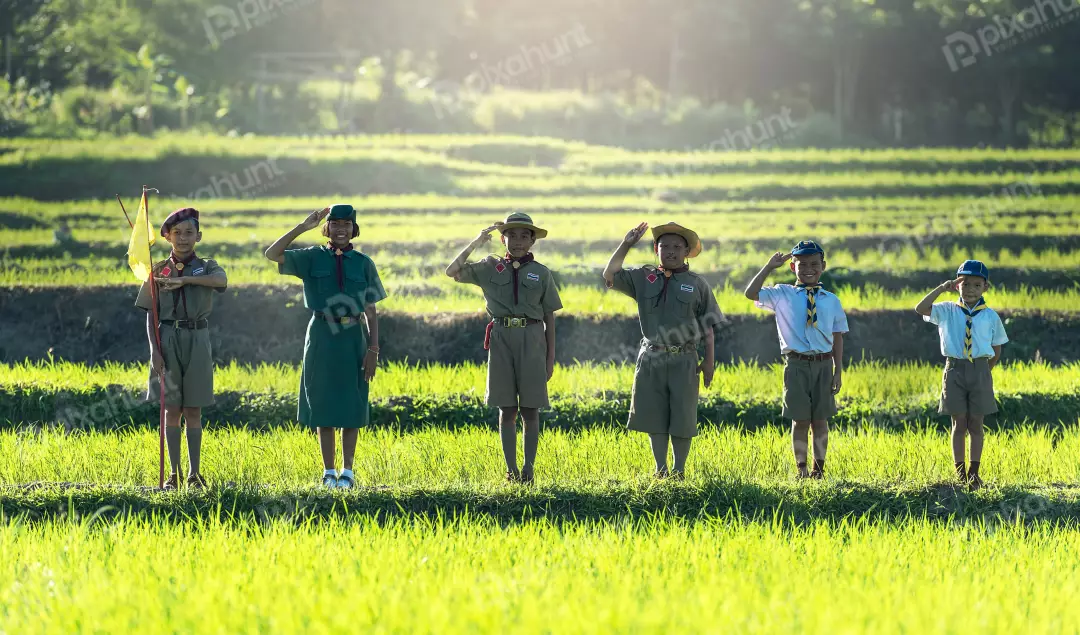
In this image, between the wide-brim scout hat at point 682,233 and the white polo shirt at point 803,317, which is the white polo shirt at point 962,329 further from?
the wide-brim scout hat at point 682,233

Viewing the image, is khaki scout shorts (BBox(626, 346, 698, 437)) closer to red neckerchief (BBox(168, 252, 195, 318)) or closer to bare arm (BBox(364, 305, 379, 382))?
bare arm (BBox(364, 305, 379, 382))

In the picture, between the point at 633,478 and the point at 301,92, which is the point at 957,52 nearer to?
the point at 301,92

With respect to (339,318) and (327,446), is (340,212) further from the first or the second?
(327,446)

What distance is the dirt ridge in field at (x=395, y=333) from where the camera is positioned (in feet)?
33.6

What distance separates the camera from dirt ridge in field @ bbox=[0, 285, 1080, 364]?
10.2 m

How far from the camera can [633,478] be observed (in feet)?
18.7

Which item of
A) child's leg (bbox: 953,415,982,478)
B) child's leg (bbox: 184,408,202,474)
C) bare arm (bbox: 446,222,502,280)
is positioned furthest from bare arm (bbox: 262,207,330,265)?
child's leg (bbox: 953,415,982,478)

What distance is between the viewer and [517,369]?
19.6ft

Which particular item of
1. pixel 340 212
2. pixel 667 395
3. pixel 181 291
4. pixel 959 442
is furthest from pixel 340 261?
pixel 959 442

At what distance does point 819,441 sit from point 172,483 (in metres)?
3.23

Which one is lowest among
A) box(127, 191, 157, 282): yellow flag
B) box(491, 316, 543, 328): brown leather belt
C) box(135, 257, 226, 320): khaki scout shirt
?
box(491, 316, 543, 328): brown leather belt

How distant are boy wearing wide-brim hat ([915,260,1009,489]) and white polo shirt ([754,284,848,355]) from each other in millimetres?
529

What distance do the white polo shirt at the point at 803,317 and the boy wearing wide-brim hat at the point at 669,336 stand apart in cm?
36

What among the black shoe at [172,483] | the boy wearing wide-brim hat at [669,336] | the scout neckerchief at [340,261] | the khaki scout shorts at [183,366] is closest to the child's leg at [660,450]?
the boy wearing wide-brim hat at [669,336]
